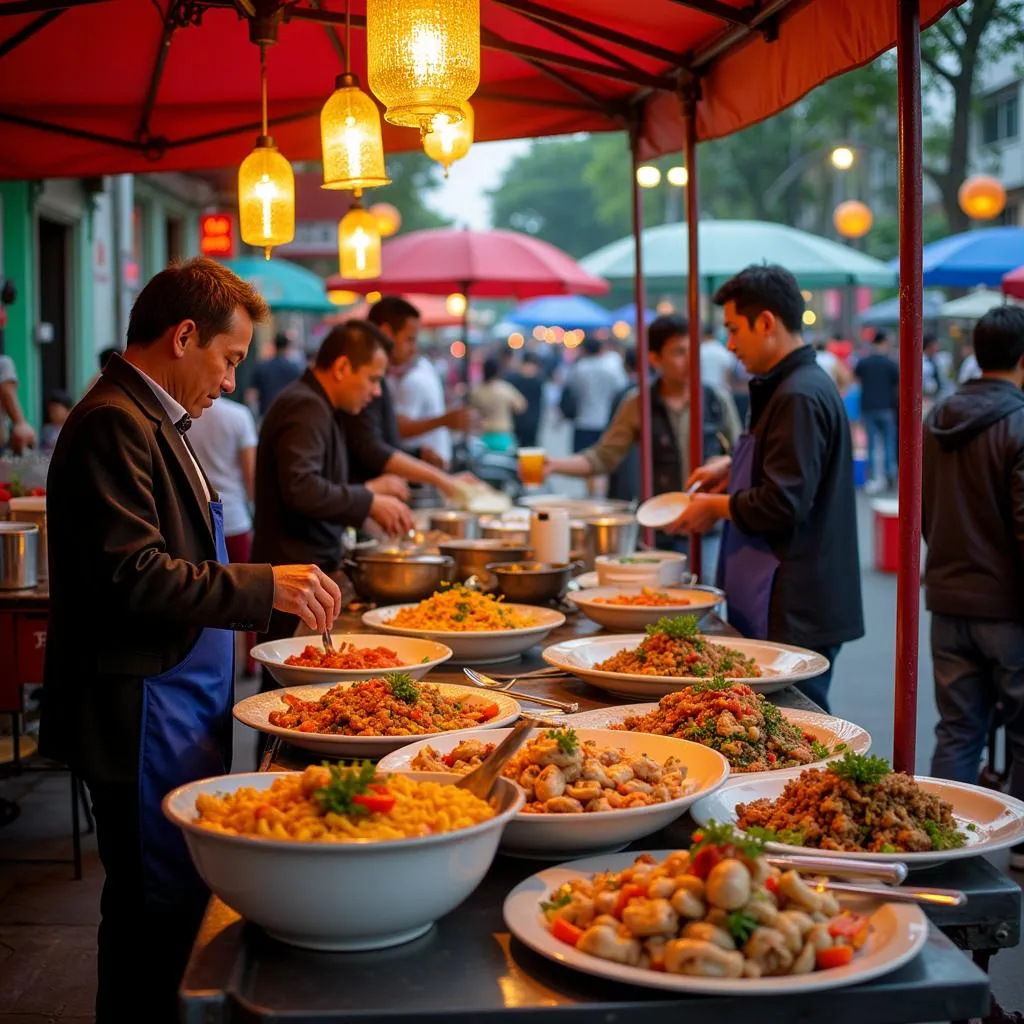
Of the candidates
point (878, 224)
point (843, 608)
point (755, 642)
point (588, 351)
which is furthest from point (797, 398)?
point (878, 224)

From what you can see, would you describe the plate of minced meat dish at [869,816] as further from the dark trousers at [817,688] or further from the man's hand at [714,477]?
the man's hand at [714,477]

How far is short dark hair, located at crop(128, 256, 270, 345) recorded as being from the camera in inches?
123

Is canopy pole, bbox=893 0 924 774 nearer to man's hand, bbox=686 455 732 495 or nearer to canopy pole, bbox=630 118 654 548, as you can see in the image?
man's hand, bbox=686 455 732 495

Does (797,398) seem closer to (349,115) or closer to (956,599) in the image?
(956,599)

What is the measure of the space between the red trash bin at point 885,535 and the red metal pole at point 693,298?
543 centimetres

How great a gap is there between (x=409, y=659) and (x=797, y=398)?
172 cm

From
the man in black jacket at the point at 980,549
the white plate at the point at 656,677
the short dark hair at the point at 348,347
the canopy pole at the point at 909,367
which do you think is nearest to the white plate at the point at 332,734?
the white plate at the point at 656,677

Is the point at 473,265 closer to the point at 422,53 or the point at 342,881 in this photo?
the point at 422,53

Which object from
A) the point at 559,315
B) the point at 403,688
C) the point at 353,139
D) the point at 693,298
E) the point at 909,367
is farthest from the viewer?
the point at 559,315

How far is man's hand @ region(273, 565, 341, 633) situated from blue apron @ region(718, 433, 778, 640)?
2.14m

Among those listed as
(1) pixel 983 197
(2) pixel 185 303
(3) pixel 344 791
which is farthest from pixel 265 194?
(1) pixel 983 197

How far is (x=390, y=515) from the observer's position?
5.38 meters

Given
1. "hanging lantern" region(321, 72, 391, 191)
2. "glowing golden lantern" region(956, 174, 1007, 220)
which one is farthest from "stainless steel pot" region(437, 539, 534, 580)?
"glowing golden lantern" region(956, 174, 1007, 220)

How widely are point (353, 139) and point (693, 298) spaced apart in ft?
7.06
